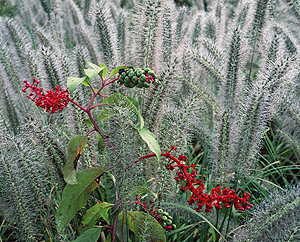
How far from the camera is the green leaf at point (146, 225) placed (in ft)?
4.36

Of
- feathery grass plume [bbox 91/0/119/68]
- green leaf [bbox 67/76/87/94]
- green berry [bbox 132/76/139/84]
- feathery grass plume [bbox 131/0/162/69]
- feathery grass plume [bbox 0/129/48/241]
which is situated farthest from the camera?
feathery grass plume [bbox 91/0/119/68]

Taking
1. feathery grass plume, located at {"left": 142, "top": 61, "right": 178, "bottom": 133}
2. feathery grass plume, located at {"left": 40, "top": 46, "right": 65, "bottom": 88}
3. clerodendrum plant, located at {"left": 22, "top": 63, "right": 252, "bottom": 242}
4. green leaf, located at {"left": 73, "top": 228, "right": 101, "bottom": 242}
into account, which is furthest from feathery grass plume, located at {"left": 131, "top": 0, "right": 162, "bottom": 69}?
green leaf, located at {"left": 73, "top": 228, "right": 101, "bottom": 242}

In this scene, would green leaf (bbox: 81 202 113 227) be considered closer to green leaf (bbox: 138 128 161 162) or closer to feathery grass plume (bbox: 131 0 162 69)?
green leaf (bbox: 138 128 161 162)

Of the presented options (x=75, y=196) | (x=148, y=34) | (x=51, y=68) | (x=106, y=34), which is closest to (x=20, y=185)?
(x=75, y=196)

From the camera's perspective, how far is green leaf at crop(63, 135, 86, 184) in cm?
118

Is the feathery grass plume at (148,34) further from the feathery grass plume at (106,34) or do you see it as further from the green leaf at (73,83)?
the green leaf at (73,83)

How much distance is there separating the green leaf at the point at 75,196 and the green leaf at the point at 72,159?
14 centimetres

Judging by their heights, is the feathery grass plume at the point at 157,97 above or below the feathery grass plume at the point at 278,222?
above

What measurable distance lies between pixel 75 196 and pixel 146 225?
15.7 inches

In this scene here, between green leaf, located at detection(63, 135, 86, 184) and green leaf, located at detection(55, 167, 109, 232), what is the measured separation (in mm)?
141

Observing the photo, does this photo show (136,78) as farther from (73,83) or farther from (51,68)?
(51,68)

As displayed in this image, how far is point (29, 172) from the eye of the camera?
63.6 inches

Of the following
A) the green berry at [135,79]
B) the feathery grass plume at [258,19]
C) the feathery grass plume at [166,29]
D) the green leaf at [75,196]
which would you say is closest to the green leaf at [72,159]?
the green leaf at [75,196]

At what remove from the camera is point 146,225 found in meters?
1.31
